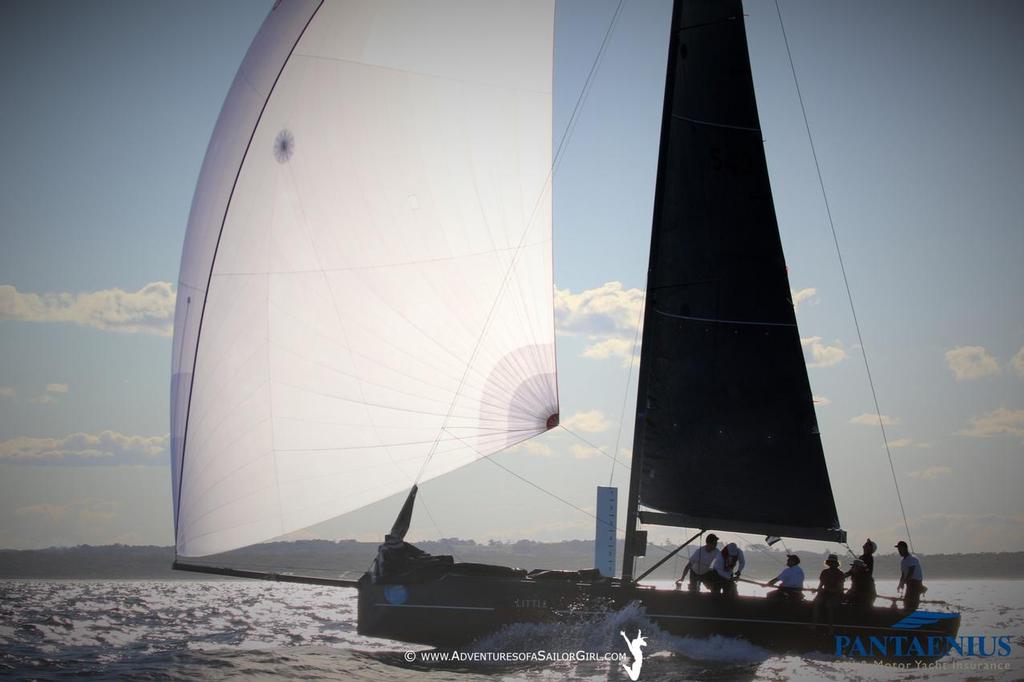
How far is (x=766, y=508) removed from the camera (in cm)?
1673

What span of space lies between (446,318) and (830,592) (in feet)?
23.9

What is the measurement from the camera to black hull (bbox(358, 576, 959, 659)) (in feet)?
49.2

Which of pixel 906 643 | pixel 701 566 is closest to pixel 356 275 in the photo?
pixel 701 566

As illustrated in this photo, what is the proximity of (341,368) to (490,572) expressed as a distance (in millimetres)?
3923

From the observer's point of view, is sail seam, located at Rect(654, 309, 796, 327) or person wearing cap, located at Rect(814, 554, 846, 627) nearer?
person wearing cap, located at Rect(814, 554, 846, 627)

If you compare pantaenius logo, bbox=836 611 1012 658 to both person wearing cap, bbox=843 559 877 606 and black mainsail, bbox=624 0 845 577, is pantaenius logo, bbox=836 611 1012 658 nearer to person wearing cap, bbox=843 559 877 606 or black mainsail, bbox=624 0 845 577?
person wearing cap, bbox=843 559 877 606

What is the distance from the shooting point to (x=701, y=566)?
1588 centimetres

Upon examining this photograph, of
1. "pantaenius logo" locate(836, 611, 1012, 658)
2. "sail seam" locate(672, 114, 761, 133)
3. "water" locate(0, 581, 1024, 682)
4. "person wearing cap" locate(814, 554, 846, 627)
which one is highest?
"sail seam" locate(672, 114, 761, 133)

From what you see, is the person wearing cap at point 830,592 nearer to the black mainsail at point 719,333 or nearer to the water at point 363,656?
the water at point 363,656

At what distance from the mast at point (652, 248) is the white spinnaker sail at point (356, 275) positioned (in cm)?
157

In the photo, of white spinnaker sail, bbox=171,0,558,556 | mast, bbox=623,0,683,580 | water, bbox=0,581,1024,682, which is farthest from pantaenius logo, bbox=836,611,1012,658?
white spinnaker sail, bbox=171,0,558,556

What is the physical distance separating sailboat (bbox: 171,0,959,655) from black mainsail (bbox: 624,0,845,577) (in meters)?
0.04

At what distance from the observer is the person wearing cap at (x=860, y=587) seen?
1555 centimetres

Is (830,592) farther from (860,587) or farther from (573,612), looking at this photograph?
(573,612)
